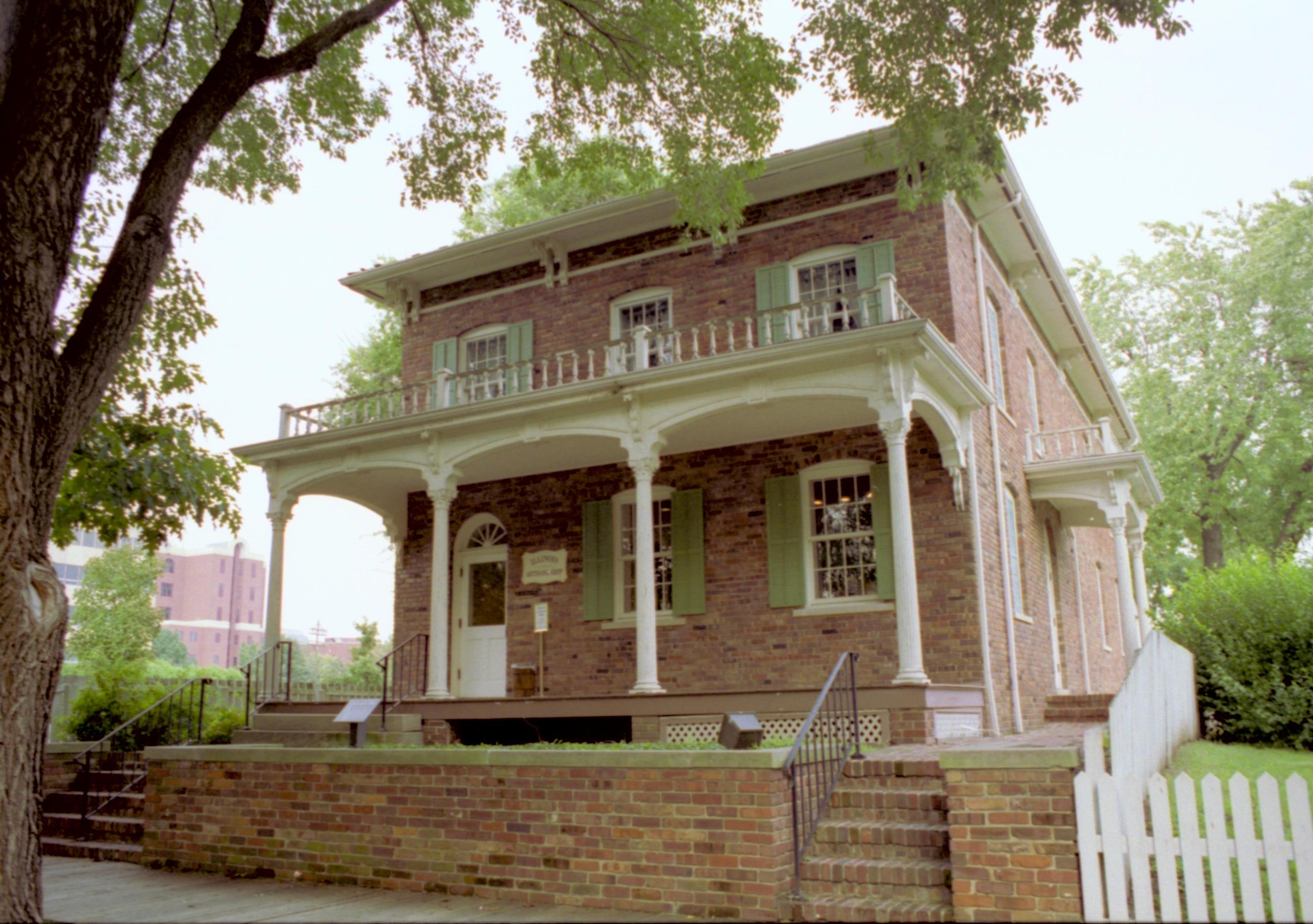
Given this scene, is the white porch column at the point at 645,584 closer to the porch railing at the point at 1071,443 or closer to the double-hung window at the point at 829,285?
the double-hung window at the point at 829,285

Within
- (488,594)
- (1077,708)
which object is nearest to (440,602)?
(488,594)

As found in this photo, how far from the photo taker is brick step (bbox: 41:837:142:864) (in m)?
9.55

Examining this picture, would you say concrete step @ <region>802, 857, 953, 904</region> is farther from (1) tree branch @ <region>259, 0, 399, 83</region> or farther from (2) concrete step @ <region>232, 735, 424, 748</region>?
(2) concrete step @ <region>232, 735, 424, 748</region>

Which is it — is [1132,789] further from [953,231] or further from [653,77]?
[953,231]

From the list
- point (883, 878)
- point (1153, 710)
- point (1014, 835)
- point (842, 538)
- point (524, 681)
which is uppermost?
point (842, 538)

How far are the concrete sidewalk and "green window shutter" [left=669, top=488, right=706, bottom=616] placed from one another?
654cm

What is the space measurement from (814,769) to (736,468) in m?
6.78

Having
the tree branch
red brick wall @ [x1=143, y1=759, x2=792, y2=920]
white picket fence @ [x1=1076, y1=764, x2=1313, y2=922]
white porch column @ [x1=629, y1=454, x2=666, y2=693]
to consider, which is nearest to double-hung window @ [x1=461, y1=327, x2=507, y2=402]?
white porch column @ [x1=629, y1=454, x2=666, y2=693]

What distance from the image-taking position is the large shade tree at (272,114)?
227 inches

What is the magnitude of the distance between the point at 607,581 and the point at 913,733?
5299 mm

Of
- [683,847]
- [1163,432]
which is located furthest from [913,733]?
[1163,432]

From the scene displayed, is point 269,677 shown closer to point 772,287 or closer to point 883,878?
point 772,287

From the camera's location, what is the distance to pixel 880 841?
6805 mm

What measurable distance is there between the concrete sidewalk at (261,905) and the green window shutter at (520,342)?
30.6ft
